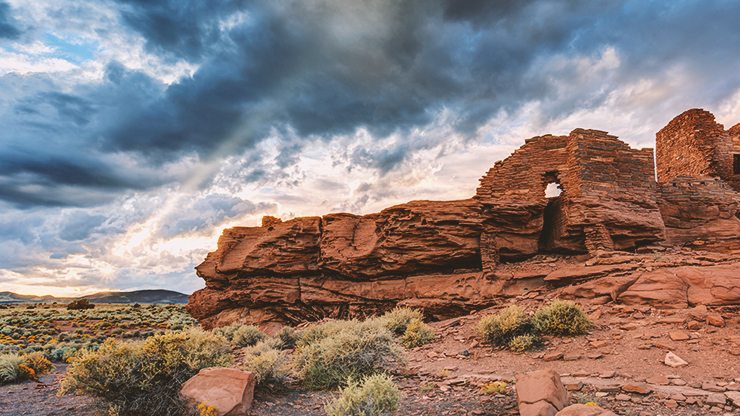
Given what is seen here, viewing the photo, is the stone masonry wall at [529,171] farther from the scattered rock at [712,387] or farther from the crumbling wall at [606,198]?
the scattered rock at [712,387]

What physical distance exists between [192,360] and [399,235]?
968 centimetres

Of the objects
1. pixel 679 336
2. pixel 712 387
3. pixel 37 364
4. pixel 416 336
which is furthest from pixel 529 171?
pixel 37 364

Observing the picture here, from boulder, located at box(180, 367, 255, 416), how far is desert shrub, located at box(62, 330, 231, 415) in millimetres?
222

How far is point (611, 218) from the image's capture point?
12.7m

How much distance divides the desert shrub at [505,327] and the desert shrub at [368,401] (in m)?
5.11

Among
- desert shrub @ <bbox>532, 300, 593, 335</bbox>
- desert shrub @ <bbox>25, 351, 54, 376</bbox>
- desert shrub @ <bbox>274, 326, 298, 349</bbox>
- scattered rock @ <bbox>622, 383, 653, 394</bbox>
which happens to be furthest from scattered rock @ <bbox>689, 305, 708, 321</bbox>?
desert shrub @ <bbox>25, 351, 54, 376</bbox>

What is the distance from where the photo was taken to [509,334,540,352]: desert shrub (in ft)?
26.5

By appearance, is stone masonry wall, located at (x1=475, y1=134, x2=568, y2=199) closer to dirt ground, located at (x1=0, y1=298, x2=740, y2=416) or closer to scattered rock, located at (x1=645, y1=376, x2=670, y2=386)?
dirt ground, located at (x1=0, y1=298, x2=740, y2=416)

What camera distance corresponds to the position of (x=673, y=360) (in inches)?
250

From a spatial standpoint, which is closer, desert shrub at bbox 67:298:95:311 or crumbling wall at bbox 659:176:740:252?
crumbling wall at bbox 659:176:740:252

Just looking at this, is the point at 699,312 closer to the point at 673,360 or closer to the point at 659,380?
the point at 673,360

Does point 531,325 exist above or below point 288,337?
above

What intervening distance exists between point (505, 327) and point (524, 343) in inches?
26.3

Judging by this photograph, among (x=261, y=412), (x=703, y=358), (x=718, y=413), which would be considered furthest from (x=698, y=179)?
(x=261, y=412)
